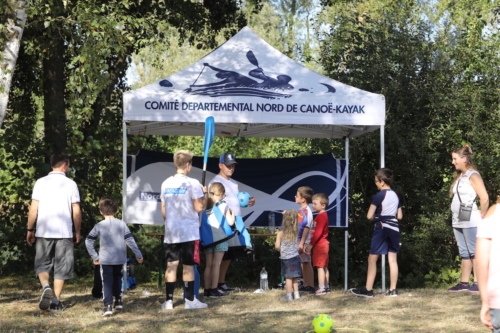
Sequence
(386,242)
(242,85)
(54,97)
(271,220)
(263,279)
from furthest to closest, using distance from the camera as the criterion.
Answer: (54,97), (271,220), (263,279), (242,85), (386,242)

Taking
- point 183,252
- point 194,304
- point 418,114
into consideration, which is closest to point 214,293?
point 194,304

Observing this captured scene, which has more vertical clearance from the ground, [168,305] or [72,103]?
[72,103]

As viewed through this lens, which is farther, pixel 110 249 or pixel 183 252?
pixel 183 252

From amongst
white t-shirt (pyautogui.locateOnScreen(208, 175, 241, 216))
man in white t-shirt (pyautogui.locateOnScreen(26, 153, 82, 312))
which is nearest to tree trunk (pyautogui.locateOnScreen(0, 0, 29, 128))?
man in white t-shirt (pyautogui.locateOnScreen(26, 153, 82, 312))

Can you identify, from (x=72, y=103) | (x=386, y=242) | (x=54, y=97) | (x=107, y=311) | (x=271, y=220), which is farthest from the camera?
(x=54, y=97)

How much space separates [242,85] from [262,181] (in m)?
2.34

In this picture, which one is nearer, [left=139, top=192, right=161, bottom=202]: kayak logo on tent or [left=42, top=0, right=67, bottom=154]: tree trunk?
[left=139, top=192, right=161, bottom=202]: kayak logo on tent

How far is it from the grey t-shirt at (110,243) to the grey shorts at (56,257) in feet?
1.23

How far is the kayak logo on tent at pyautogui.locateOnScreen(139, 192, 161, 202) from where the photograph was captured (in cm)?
945

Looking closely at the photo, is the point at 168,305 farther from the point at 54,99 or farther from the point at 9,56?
the point at 54,99

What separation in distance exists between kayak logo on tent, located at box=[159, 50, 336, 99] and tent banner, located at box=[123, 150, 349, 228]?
1912mm

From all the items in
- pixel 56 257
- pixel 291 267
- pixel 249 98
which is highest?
pixel 249 98

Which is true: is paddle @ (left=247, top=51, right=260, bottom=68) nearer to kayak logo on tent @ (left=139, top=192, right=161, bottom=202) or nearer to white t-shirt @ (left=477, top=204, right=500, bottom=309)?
kayak logo on tent @ (left=139, top=192, right=161, bottom=202)

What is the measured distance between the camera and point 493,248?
126 inches
